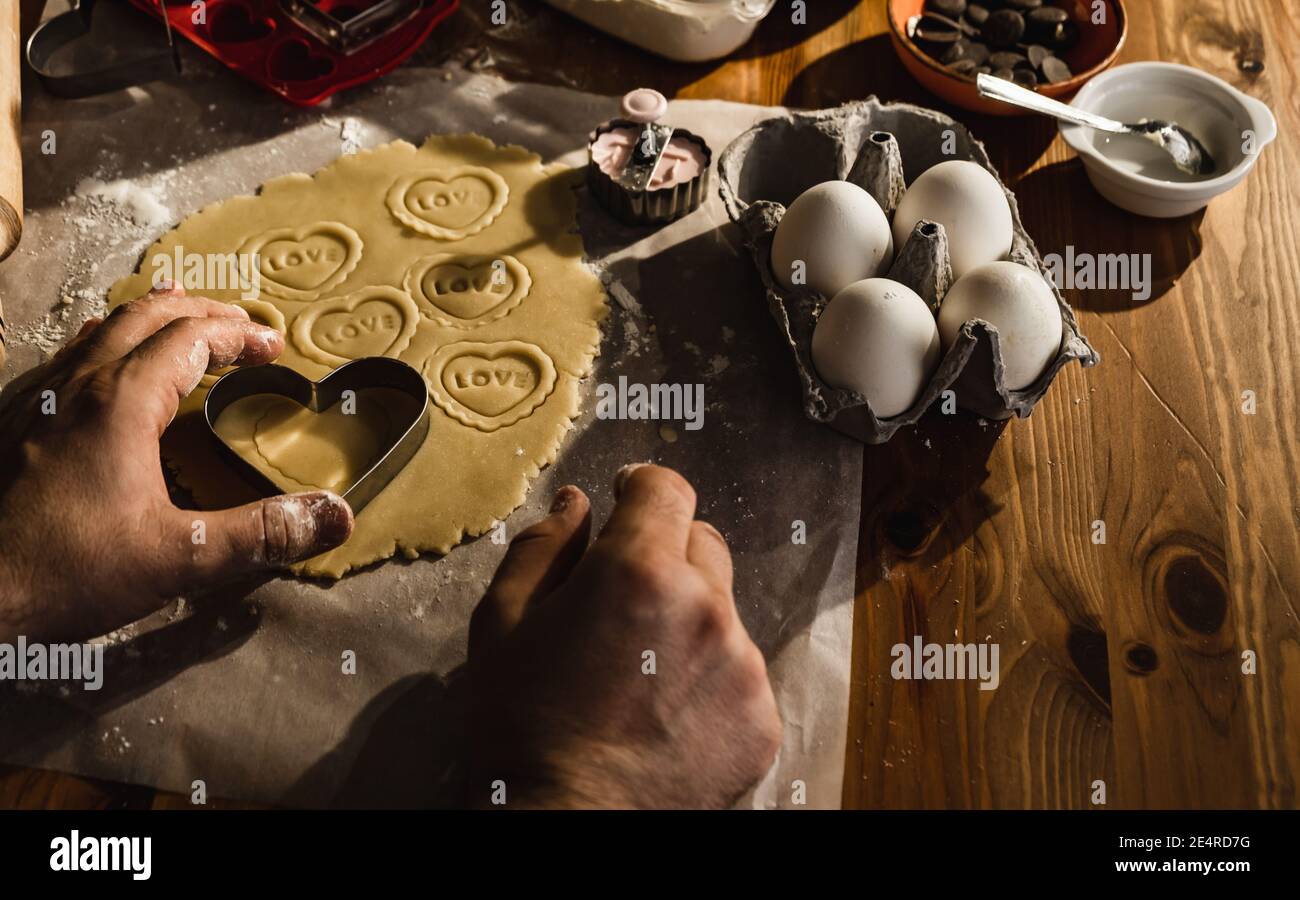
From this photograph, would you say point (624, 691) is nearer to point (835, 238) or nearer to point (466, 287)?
point (835, 238)

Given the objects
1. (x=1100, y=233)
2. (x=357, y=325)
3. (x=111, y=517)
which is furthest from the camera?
(x=1100, y=233)

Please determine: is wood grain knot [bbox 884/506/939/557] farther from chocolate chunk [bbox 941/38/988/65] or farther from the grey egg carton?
chocolate chunk [bbox 941/38/988/65]

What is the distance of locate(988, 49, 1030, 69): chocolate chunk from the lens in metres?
1.64

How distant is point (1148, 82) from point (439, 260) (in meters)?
1.13

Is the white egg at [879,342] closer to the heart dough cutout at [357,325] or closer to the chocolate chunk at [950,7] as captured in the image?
the heart dough cutout at [357,325]

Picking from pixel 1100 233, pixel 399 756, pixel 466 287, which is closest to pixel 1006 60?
pixel 1100 233

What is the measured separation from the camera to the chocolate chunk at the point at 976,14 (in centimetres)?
170

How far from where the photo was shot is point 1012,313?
1.22m

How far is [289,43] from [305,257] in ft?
1.54

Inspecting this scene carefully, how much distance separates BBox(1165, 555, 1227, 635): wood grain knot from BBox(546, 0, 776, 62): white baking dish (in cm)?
107

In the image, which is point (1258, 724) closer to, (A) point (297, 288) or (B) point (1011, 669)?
(B) point (1011, 669)

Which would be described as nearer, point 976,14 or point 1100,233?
point 1100,233

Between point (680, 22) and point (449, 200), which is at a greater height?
point (680, 22)

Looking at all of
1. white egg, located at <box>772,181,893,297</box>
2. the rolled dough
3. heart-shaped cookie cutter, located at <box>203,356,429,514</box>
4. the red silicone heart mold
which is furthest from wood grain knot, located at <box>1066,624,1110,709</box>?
the red silicone heart mold
